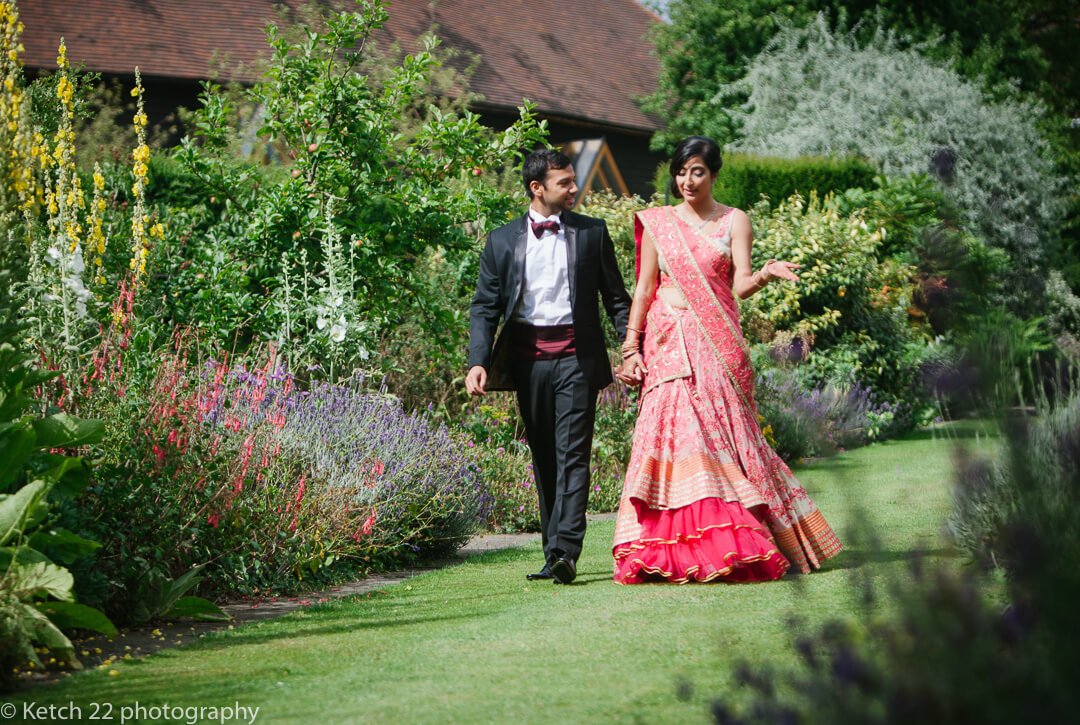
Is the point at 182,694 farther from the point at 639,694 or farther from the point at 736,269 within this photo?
the point at 736,269

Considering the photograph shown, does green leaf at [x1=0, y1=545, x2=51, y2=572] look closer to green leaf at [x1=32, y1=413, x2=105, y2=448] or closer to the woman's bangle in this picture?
green leaf at [x1=32, y1=413, x2=105, y2=448]

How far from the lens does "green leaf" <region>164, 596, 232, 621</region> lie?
5.32 metres

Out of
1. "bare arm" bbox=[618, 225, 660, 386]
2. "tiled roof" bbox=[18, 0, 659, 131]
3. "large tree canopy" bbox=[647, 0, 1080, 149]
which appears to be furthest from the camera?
"large tree canopy" bbox=[647, 0, 1080, 149]

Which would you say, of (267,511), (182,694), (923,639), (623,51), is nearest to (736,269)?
(267,511)

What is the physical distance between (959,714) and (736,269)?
4675mm

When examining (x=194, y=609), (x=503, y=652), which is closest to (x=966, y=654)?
(x=503, y=652)

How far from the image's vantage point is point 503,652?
4562mm

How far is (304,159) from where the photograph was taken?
30.3 feet

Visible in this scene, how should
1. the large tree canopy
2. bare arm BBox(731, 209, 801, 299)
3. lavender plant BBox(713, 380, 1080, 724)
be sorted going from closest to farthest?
lavender plant BBox(713, 380, 1080, 724) < bare arm BBox(731, 209, 801, 299) < the large tree canopy

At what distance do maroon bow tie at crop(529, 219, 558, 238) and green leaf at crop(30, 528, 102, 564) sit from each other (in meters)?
2.95

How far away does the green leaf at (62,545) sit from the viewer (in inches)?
175

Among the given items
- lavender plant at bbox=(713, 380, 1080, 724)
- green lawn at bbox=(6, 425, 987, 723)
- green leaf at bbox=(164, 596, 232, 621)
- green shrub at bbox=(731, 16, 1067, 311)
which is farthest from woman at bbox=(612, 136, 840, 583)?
green shrub at bbox=(731, 16, 1067, 311)

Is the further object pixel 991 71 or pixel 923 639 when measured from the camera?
pixel 991 71

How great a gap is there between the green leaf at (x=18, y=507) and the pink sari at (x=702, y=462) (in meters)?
2.99
